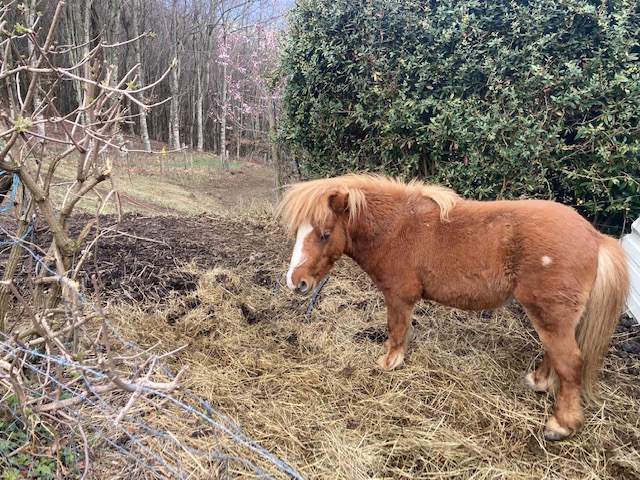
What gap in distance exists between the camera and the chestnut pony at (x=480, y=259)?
7.42 ft

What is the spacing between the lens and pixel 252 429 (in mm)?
2395

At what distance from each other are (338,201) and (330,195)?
7 centimetres

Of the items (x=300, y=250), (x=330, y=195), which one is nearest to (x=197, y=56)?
(x=330, y=195)

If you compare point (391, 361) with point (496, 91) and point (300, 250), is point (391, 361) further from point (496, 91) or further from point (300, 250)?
point (496, 91)

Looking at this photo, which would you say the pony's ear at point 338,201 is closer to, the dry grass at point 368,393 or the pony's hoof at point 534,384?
the dry grass at point 368,393

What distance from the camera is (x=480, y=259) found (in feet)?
8.05

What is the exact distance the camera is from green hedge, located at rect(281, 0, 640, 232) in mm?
3506

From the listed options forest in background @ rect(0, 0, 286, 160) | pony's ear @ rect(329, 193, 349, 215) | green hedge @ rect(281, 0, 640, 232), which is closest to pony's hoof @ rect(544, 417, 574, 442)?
pony's ear @ rect(329, 193, 349, 215)

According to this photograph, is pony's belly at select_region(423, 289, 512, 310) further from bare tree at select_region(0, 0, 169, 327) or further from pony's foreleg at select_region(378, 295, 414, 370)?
bare tree at select_region(0, 0, 169, 327)

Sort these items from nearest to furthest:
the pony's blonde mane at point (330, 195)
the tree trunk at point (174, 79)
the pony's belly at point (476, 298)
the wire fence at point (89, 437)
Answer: the wire fence at point (89, 437) → the pony's belly at point (476, 298) → the pony's blonde mane at point (330, 195) → the tree trunk at point (174, 79)

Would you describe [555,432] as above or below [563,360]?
below

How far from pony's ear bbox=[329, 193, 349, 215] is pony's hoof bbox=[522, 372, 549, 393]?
1.86 m

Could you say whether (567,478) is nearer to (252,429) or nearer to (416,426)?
(416,426)

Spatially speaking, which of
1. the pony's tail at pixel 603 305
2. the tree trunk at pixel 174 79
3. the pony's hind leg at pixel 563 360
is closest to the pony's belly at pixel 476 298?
the pony's hind leg at pixel 563 360
